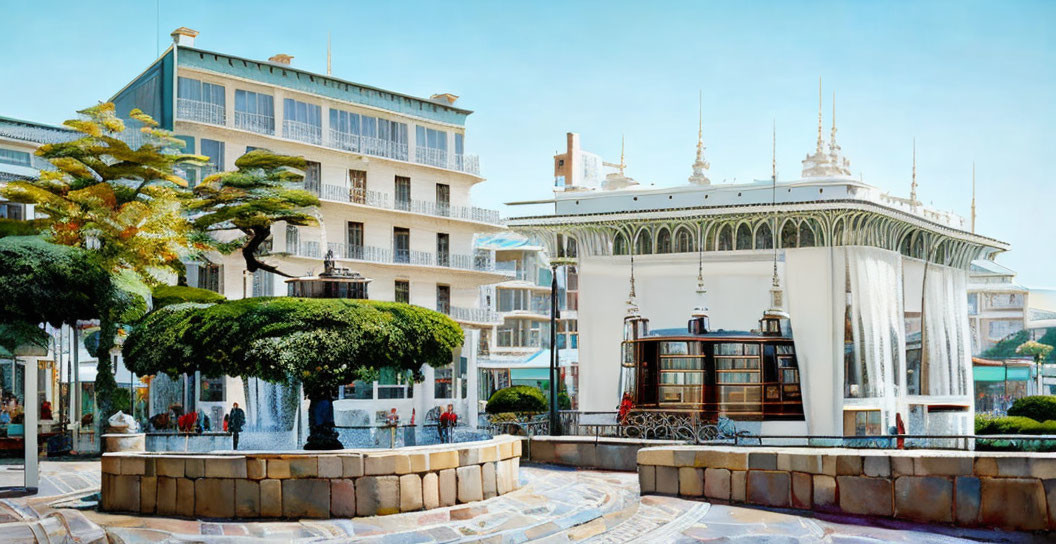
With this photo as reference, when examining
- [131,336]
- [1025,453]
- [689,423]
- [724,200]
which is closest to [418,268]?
[724,200]

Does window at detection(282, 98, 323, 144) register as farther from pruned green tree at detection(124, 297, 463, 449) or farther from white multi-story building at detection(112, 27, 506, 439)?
pruned green tree at detection(124, 297, 463, 449)

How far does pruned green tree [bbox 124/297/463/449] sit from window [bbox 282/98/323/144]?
2486 cm

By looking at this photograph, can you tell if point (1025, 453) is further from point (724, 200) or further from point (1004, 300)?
point (1004, 300)

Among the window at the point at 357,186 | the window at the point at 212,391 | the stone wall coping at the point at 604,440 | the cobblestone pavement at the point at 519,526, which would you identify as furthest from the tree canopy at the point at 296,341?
the window at the point at 357,186

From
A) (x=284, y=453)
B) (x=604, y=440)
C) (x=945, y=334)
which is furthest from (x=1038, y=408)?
(x=284, y=453)

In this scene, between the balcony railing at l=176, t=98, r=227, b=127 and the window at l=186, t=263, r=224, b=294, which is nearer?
the balcony railing at l=176, t=98, r=227, b=127

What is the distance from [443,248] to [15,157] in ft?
59.6

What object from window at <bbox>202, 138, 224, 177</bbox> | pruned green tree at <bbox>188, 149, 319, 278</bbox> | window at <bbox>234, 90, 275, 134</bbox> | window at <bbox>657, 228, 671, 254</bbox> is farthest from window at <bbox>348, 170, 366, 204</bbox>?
pruned green tree at <bbox>188, 149, 319, 278</bbox>

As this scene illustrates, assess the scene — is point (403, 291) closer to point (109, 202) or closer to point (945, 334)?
point (945, 334)

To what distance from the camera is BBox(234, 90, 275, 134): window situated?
4247cm

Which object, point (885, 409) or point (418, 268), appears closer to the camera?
point (885, 409)

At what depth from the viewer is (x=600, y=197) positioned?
139 ft

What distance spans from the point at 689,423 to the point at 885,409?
13.9 metres

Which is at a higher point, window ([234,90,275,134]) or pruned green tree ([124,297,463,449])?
window ([234,90,275,134])
